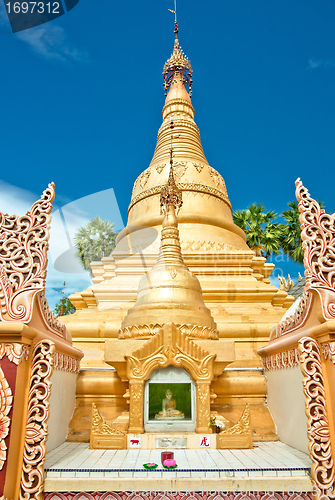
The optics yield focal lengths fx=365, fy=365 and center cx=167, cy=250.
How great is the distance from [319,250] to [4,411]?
4250 mm

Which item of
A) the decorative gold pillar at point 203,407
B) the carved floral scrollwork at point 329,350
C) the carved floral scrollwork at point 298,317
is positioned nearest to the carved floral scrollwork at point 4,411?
the decorative gold pillar at point 203,407

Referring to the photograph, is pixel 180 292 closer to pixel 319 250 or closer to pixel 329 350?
pixel 319 250

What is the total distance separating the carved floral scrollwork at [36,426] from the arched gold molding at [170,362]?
2091 millimetres

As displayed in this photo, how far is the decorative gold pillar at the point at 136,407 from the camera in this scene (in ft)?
20.0

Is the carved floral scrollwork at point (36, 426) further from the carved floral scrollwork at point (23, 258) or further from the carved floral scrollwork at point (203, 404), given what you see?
the carved floral scrollwork at point (203, 404)

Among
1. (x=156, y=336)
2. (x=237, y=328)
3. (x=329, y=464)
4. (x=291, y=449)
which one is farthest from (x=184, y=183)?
(x=329, y=464)

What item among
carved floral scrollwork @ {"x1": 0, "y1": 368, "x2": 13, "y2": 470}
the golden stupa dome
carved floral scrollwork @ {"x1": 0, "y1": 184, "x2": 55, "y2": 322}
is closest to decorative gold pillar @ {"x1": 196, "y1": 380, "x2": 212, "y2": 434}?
the golden stupa dome

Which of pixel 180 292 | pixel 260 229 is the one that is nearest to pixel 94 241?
pixel 260 229

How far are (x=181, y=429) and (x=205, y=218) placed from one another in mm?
10091

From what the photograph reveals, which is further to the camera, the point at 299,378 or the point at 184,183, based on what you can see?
the point at 184,183

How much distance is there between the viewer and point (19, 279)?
4598mm

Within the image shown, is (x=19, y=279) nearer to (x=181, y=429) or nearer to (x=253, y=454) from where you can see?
(x=181, y=429)

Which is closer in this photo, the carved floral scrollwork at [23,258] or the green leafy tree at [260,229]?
the carved floral scrollwork at [23,258]

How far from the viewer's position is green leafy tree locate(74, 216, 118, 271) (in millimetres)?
28297
